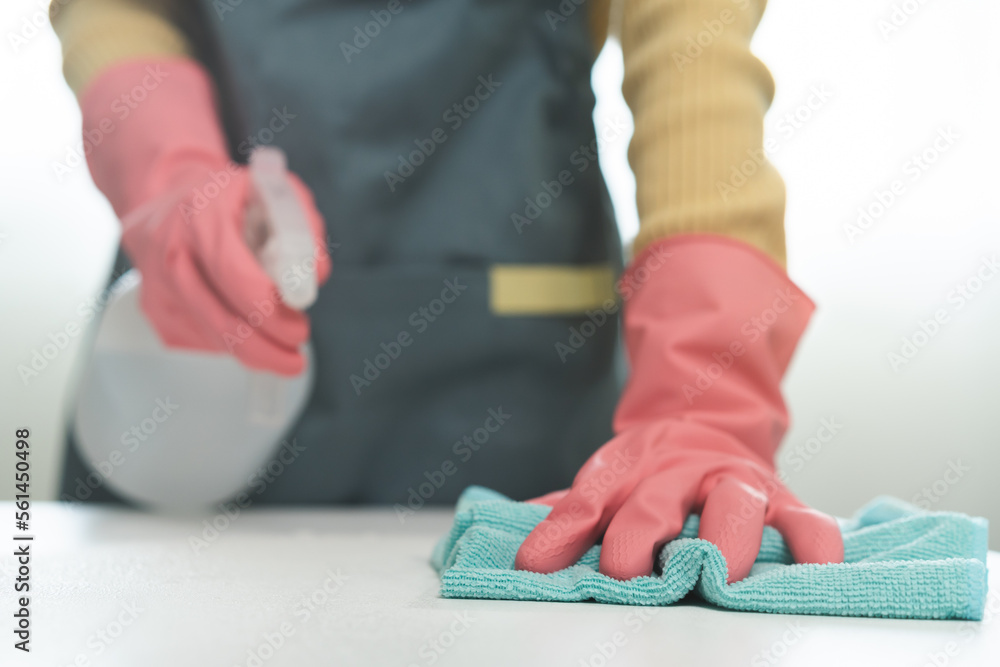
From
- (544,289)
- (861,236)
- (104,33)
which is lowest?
(861,236)

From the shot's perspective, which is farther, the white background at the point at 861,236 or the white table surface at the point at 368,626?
the white background at the point at 861,236

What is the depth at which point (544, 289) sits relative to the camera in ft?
2.43

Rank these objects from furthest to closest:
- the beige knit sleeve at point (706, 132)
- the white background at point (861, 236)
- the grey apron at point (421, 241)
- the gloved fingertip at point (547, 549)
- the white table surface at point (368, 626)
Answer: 1. the white background at point (861, 236)
2. the grey apron at point (421, 241)
3. the beige knit sleeve at point (706, 132)
4. the gloved fingertip at point (547, 549)
5. the white table surface at point (368, 626)

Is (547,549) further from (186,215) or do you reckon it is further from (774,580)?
(186,215)

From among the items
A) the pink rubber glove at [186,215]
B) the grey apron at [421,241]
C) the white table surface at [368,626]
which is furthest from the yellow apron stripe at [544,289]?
the white table surface at [368,626]

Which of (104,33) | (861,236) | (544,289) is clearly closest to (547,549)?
(544,289)

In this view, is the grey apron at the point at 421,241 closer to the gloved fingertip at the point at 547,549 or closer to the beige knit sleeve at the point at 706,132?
the beige knit sleeve at the point at 706,132

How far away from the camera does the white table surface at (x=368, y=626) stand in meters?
0.28

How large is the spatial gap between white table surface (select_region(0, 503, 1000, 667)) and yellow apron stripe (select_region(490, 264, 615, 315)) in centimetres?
33

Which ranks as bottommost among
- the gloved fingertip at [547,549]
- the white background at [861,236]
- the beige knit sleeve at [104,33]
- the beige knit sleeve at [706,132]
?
the white background at [861,236]

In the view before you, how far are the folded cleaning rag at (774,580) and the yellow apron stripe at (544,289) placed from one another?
335mm

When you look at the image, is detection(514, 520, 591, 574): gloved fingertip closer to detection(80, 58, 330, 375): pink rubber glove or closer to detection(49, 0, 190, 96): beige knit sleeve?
detection(80, 58, 330, 375): pink rubber glove

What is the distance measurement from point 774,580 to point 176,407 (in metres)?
0.51

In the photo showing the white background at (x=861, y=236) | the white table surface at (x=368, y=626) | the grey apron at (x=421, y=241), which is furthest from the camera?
the white background at (x=861, y=236)
